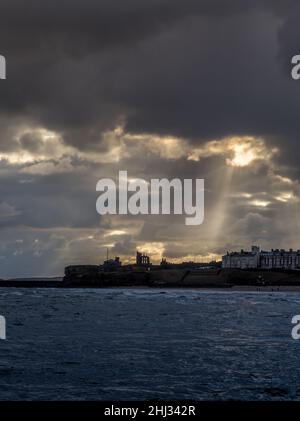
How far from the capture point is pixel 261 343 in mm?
47219

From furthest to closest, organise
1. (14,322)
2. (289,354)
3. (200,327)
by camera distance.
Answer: (14,322), (200,327), (289,354)

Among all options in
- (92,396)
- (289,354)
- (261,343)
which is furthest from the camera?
(261,343)

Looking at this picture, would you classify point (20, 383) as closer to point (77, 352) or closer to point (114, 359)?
point (114, 359)

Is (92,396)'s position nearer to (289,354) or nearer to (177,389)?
(177,389)
